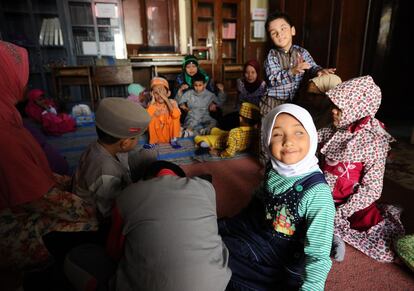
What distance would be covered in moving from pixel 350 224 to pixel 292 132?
729mm

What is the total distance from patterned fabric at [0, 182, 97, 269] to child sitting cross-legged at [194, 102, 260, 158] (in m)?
1.52

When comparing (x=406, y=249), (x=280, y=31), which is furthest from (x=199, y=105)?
(x=406, y=249)

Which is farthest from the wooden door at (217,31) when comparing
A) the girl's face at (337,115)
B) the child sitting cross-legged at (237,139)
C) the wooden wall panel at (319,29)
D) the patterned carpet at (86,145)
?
the girl's face at (337,115)

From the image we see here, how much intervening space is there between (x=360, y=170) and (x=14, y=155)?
4.90 ft

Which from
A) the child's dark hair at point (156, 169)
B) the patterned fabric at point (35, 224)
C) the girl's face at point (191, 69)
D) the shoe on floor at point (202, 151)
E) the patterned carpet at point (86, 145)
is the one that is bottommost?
the patterned carpet at point (86, 145)

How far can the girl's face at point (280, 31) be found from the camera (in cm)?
183

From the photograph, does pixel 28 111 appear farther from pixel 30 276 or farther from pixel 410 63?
pixel 410 63

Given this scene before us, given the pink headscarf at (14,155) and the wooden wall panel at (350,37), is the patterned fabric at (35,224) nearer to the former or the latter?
the pink headscarf at (14,155)

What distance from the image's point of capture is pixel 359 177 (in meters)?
1.35

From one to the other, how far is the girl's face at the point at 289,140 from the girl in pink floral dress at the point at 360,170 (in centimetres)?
50

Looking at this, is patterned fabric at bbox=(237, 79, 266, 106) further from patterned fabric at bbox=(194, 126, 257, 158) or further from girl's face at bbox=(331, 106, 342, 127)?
girl's face at bbox=(331, 106, 342, 127)

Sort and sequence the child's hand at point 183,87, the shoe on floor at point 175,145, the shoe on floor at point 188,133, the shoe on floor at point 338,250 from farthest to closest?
the child's hand at point 183,87 < the shoe on floor at point 188,133 < the shoe on floor at point 175,145 < the shoe on floor at point 338,250

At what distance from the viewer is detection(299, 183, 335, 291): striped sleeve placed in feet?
2.73

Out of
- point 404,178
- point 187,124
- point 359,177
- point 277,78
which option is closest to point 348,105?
point 359,177
